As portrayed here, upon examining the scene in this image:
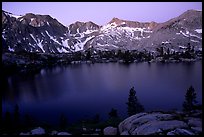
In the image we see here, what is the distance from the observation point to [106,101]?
45.8m

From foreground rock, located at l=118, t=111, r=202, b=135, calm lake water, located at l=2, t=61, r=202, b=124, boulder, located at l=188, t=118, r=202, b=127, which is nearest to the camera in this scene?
foreground rock, located at l=118, t=111, r=202, b=135

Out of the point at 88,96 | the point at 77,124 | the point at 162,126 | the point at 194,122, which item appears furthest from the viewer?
the point at 88,96

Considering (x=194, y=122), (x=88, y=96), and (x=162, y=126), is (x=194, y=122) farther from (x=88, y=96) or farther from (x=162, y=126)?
(x=88, y=96)

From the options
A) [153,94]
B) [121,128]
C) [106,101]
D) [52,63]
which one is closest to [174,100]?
[153,94]

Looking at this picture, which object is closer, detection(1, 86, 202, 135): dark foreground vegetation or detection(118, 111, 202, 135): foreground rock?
detection(118, 111, 202, 135): foreground rock

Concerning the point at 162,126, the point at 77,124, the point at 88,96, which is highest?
the point at 162,126

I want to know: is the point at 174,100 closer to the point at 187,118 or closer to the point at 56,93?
the point at 56,93

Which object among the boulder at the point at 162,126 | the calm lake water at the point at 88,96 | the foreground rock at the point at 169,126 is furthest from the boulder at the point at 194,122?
the calm lake water at the point at 88,96

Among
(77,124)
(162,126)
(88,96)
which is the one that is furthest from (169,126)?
(88,96)

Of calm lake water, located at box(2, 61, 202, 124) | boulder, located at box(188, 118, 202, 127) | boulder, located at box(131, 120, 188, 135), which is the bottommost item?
calm lake water, located at box(2, 61, 202, 124)

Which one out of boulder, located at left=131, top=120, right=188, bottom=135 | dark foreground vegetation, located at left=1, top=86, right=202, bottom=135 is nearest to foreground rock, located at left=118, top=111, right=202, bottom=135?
boulder, located at left=131, top=120, right=188, bottom=135

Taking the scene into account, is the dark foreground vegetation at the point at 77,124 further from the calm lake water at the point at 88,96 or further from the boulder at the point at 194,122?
the calm lake water at the point at 88,96

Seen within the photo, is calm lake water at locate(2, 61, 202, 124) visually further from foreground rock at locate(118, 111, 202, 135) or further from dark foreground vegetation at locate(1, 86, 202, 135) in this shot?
foreground rock at locate(118, 111, 202, 135)

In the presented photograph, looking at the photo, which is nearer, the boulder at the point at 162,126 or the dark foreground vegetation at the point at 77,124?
the boulder at the point at 162,126
